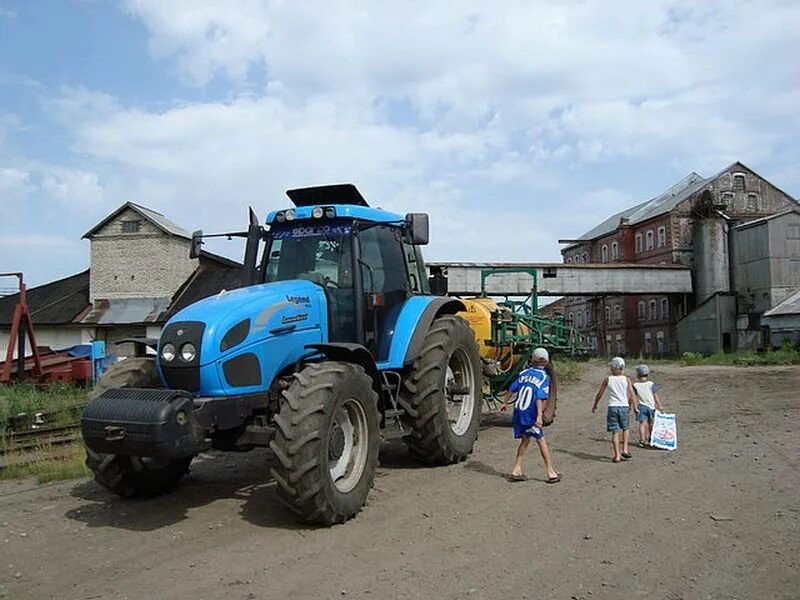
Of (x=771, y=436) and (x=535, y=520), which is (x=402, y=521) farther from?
(x=771, y=436)

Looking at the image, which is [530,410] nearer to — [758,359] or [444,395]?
[444,395]

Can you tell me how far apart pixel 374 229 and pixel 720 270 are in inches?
1551

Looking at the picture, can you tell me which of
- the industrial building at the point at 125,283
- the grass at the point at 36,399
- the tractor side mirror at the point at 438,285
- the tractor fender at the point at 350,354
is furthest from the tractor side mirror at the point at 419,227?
the industrial building at the point at 125,283

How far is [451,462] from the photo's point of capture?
8781 millimetres

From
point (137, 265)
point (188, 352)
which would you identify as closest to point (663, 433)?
point (188, 352)

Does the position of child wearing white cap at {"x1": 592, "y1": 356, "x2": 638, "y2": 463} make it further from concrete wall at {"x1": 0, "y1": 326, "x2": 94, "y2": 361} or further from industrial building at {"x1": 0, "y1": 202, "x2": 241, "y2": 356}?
concrete wall at {"x1": 0, "y1": 326, "x2": 94, "y2": 361}

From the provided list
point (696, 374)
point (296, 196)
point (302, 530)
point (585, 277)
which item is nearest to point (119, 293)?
point (585, 277)

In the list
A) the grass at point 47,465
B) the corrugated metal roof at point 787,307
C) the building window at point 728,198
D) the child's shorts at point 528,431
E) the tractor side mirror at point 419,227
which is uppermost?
the building window at point 728,198

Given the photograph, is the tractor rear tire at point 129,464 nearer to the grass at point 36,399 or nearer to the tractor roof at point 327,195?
the tractor roof at point 327,195

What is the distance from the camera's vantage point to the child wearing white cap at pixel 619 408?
30.9 ft

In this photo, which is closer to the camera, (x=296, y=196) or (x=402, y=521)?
(x=402, y=521)

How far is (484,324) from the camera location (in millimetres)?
11633

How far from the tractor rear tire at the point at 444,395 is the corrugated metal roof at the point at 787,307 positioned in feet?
109

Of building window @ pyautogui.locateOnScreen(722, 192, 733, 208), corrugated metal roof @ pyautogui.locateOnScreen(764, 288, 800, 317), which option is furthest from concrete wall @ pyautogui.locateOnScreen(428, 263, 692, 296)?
building window @ pyautogui.locateOnScreen(722, 192, 733, 208)
